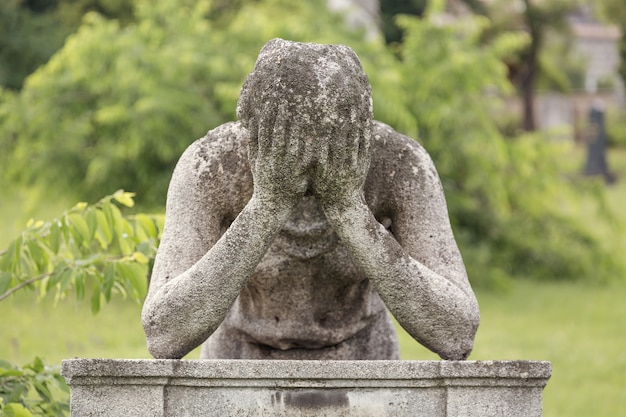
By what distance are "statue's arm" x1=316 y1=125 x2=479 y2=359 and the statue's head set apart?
271mm

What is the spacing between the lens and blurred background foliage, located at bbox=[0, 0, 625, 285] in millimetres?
13297

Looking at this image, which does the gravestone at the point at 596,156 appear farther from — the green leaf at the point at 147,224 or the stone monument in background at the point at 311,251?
the stone monument in background at the point at 311,251

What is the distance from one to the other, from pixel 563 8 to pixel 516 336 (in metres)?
23.9

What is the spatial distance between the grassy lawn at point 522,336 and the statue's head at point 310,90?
491 centimetres

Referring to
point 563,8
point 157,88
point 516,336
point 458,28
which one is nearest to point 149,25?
point 157,88

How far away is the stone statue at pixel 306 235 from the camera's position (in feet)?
11.3

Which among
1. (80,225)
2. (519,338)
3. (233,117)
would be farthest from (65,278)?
(233,117)

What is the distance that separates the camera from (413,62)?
49.2 feet

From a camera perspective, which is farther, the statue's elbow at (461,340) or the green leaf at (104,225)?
the green leaf at (104,225)

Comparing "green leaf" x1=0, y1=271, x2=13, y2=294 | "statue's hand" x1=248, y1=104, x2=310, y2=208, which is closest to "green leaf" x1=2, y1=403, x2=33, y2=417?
"green leaf" x1=0, y1=271, x2=13, y2=294

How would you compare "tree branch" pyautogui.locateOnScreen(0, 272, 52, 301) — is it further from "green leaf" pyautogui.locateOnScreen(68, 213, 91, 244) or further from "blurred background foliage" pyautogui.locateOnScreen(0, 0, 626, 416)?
"blurred background foliage" pyautogui.locateOnScreen(0, 0, 626, 416)

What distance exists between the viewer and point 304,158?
3.43 m

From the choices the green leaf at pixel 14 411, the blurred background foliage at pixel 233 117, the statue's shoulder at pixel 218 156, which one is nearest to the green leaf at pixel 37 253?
the green leaf at pixel 14 411

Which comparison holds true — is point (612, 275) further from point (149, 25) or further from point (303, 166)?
point (303, 166)
